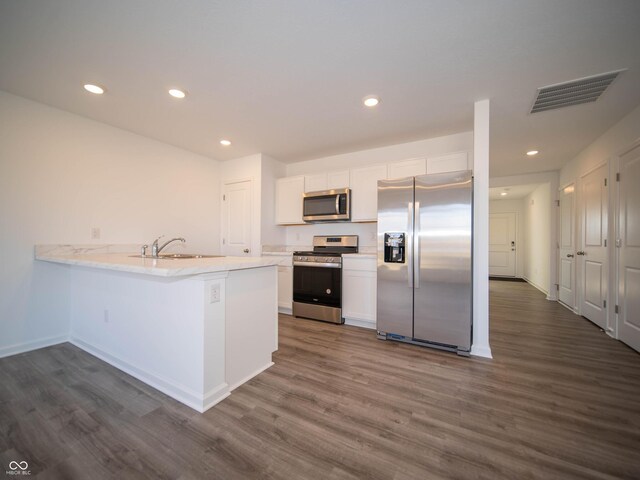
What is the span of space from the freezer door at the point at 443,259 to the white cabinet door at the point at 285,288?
6.19ft

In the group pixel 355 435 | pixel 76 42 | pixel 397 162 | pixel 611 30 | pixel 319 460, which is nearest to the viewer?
pixel 319 460

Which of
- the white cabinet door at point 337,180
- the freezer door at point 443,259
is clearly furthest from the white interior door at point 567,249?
the white cabinet door at point 337,180

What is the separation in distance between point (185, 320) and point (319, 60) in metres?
2.11

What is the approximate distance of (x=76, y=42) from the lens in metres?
1.79

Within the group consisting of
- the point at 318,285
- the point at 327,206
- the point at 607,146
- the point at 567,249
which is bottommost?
the point at 318,285

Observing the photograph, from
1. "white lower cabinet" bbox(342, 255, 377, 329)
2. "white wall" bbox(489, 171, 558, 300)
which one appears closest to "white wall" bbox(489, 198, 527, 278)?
"white wall" bbox(489, 171, 558, 300)

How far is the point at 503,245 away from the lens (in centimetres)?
803

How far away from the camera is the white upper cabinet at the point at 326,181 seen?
3852 mm

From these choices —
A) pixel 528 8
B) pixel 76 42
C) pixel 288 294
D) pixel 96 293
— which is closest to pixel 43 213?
pixel 96 293

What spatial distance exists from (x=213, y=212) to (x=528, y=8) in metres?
4.26

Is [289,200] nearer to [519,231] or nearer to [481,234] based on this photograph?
[481,234]

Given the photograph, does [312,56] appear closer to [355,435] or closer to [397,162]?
[397,162]

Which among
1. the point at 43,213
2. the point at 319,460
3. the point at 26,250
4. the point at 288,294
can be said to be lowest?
the point at 319,460

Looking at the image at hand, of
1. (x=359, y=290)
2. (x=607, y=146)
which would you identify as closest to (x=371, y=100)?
(x=359, y=290)
